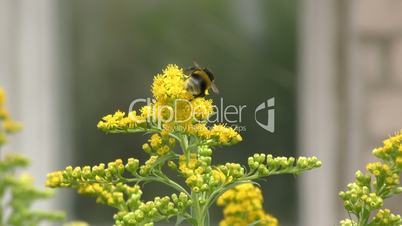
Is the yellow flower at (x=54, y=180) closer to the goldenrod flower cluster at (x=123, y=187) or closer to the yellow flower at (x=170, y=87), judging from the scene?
the goldenrod flower cluster at (x=123, y=187)

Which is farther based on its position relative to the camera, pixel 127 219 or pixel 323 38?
pixel 323 38

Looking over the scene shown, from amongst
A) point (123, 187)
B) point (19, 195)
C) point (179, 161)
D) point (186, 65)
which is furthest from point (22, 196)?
point (186, 65)

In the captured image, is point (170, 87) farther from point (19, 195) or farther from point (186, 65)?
point (186, 65)

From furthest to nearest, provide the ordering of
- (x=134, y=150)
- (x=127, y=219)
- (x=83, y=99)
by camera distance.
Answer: (x=83, y=99) → (x=134, y=150) → (x=127, y=219)

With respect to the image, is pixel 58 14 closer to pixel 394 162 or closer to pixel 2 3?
pixel 2 3

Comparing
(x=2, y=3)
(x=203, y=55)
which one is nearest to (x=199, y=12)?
(x=203, y=55)
